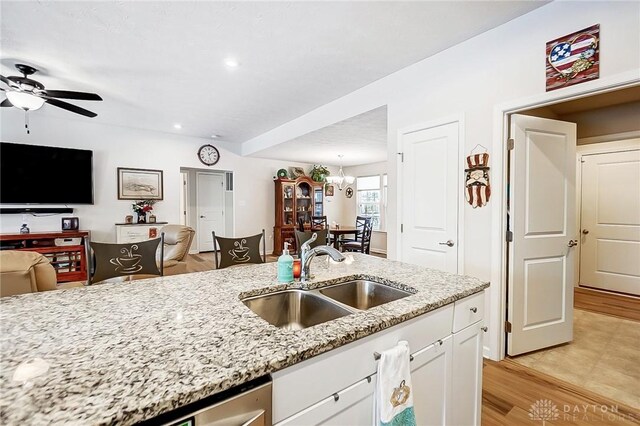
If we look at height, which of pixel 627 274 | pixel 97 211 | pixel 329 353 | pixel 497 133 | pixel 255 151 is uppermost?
pixel 255 151

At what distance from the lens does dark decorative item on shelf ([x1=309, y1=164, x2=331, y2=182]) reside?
723 cm

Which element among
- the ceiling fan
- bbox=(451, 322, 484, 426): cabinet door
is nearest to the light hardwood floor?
bbox=(451, 322, 484, 426): cabinet door

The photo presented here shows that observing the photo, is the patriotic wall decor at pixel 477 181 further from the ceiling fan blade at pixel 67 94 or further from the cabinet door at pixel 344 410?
the ceiling fan blade at pixel 67 94

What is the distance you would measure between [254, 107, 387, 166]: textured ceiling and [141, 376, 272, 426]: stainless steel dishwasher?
304 cm

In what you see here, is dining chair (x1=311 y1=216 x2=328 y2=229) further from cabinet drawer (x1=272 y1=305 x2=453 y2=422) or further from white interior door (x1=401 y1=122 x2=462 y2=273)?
cabinet drawer (x1=272 y1=305 x2=453 y2=422)

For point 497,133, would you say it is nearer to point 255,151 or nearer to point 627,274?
point 627,274

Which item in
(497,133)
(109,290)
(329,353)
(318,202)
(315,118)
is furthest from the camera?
(318,202)

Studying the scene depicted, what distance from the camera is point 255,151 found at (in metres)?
5.78

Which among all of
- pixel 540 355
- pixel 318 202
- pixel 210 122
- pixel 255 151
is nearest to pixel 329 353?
pixel 540 355

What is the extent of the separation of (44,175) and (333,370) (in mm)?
5553

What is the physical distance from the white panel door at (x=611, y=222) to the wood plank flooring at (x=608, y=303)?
157 millimetres

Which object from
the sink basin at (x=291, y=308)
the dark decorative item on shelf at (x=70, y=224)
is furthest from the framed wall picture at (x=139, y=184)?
the sink basin at (x=291, y=308)

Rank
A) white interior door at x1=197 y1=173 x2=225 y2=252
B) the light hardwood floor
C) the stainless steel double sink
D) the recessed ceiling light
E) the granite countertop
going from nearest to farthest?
1. the granite countertop
2. the stainless steel double sink
3. the light hardwood floor
4. the recessed ceiling light
5. white interior door at x1=197 y1=173 x2=225 y2=252

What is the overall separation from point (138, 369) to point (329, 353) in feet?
1.60
